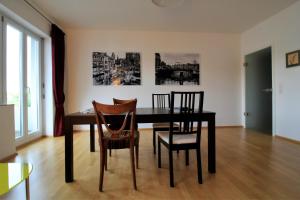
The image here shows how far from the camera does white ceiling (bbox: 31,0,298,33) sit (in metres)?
3.65

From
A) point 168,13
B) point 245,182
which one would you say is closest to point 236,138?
point 245,182

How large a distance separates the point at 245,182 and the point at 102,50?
4.27 meters

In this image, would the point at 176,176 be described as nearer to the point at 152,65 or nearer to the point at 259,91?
the point at 152,65

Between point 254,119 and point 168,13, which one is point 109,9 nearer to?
point 168,13

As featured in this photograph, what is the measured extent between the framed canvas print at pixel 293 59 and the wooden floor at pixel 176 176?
4.85 ft

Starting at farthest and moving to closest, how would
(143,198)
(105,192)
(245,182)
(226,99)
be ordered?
(226,99) < (245,182) < (105,192) < (143,198)

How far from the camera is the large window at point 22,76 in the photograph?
3.32 m

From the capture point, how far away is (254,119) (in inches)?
203

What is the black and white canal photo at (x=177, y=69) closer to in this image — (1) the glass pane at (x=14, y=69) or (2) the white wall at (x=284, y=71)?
(2) the white wall at (x=284, y=71)

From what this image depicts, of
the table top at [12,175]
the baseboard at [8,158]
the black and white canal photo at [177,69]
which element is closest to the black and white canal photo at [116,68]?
the black and white canal photo at [177,69]

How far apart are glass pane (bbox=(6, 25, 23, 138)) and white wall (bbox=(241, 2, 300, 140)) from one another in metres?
4.96

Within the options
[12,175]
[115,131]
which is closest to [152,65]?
[115,131]

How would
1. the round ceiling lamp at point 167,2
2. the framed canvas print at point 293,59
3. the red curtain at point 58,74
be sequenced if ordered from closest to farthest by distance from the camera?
the round ceiling lamp at point 167,2 → the framed canvas print at point 293,59 → the red curtain at point 58,74

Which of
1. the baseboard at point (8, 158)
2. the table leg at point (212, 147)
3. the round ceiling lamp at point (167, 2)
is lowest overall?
the baseboard at point (8, 158)
